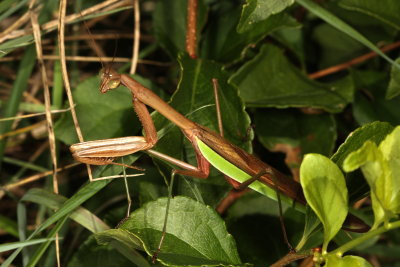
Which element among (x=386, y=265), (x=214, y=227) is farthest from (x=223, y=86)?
(x=386, y=265)

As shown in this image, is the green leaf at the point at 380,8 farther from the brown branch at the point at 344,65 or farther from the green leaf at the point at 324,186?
the green leaf at the point at 324,186

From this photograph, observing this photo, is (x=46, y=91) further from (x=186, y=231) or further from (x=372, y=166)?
(x=372, y=166)

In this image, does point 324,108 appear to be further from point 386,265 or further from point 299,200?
point 386,265

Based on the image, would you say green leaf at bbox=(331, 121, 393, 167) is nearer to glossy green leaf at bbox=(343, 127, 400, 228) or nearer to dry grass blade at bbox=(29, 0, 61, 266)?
glossy green leaf at bbox=(343, 127, 400, 228)

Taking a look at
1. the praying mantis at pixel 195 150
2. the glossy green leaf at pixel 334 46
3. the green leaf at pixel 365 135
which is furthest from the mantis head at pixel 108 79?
the glossy green leaf at pixel 334 46

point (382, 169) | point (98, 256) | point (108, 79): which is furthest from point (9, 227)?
point (382, 169)
